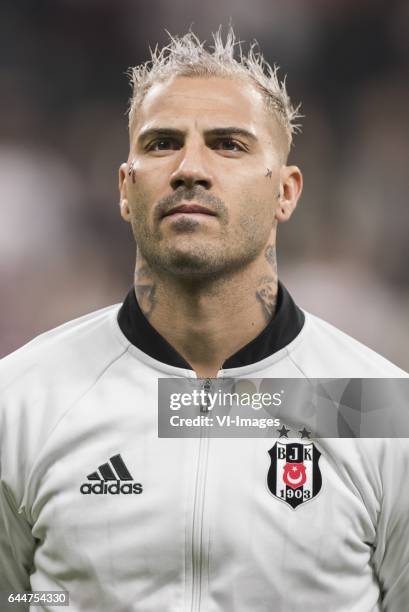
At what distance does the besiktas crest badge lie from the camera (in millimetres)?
1312

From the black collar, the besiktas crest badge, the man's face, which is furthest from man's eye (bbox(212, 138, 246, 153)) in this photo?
the besiktas crest badge

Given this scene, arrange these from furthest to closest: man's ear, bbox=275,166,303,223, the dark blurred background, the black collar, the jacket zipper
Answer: the dark blurred background → man's ear, bbox=275,166,303,223 → the black collar → the jacket zipper

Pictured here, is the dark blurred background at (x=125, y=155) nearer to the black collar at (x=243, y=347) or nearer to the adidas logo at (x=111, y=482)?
the black collar at (x=243, y=347)

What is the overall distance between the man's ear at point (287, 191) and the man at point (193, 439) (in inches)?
0.5

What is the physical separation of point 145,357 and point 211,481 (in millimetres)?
242

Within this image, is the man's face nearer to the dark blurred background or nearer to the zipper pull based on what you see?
the zipper pull

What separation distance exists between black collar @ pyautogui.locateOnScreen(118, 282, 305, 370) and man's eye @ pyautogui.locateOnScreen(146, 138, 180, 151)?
0.89ft

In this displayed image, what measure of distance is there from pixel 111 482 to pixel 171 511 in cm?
11

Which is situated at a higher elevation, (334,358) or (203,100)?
(203,100)

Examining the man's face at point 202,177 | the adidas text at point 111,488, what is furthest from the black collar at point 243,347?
the adidas text at point 111,488

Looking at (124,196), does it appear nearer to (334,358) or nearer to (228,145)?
(228,145)

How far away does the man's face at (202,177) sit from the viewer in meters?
1.33

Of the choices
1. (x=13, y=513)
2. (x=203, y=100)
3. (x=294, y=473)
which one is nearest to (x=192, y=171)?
(x=203, y=100)

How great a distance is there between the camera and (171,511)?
4.20ft
